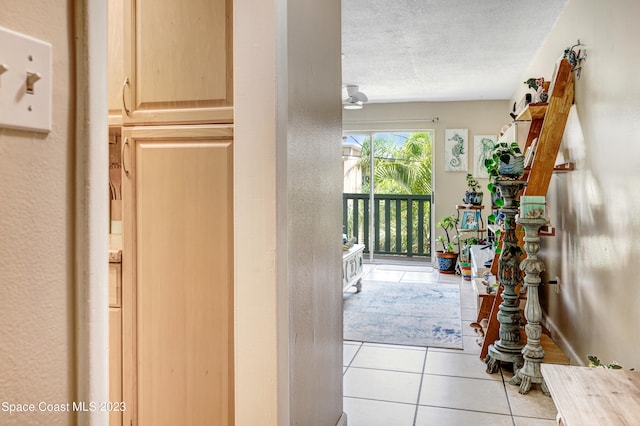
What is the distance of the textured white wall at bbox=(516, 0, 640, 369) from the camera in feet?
7.06

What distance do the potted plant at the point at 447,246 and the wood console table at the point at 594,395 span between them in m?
5.20

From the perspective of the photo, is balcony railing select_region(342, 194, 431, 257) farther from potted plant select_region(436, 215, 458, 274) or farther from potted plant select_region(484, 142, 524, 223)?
potted plant select_region(484, 142, 524, 223)

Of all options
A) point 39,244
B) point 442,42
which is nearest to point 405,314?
point 442,42

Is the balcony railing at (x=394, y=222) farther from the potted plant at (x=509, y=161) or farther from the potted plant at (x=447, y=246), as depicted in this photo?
the potted plant at (x=509, y=161)

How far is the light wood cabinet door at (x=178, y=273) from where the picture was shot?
64.6 inches

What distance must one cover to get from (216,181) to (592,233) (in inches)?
85.2

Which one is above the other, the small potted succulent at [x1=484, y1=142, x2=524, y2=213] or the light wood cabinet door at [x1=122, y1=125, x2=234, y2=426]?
the small potted succulent at [x1=484, y1=142, x2=524, y2=213]

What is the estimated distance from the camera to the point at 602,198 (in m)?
2.54

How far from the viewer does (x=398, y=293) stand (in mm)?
A: 5371

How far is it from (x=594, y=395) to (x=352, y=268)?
373cm

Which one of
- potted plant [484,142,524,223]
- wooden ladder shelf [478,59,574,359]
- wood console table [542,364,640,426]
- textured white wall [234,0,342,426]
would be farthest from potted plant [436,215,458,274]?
textured white wall [234,0,342,426]

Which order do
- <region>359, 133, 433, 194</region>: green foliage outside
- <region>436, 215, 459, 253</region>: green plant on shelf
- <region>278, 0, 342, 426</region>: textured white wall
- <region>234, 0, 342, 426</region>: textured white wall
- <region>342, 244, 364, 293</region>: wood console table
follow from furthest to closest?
1. <region>359, 133, 433, 194</region>: green foliage outside
2. <region>436, 215, 459, 253</region>: green plant on shelf
3. <region>342, 244, 364, 293</region>: wood console table
4. <region>278, 0, 342, 426</region>: textured white wall
5. <region>234, 0, 342, 426</region>: textured white wall

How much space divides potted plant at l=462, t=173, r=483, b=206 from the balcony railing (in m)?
0.85

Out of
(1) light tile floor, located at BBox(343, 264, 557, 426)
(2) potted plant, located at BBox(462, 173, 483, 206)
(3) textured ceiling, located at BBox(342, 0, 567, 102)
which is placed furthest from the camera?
(2) potted plant, located at BBox(462, 173, 483, 206)
